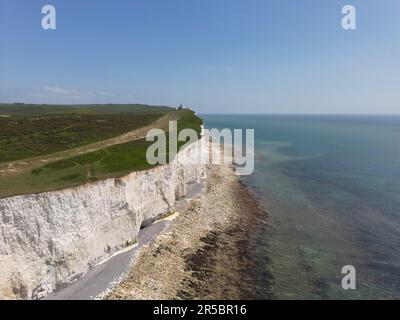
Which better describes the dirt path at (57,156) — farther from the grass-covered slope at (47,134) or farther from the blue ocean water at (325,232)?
the blue ocean water at (325,232)

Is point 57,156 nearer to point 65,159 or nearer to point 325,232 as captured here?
point 65,159

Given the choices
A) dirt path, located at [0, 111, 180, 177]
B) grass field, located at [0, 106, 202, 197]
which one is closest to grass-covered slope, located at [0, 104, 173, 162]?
grass field, located at [0, 106, 202, 197]

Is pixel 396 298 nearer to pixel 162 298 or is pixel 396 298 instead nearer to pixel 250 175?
pixel 162 298

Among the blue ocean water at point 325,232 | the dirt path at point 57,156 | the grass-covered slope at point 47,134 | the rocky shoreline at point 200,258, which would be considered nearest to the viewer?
the rocky shoreline at point 200,258

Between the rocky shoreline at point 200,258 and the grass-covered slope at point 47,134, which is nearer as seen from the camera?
the rocky shoreline at point 200,258

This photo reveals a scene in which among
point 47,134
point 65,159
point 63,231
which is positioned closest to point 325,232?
point 63,231

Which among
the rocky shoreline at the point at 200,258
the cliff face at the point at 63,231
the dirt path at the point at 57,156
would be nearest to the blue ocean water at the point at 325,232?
the rocky shoreline at the point at 200,258

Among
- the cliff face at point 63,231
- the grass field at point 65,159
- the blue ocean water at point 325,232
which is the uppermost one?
the grass field at point 65,159
